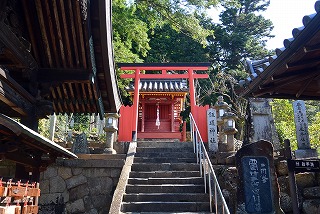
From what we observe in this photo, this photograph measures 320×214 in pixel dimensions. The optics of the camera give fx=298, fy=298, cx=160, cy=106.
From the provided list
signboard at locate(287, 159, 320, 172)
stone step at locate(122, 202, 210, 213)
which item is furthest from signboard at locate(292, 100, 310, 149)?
stone step at locate(122, 202, 210, 213)

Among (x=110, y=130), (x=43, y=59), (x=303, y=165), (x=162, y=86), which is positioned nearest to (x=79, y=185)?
(x=110, y=130)

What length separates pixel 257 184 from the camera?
6.34 metres

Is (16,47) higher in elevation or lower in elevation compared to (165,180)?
higher

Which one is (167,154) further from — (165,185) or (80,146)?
(80,146)

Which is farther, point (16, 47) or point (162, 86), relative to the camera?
point (162, 86)

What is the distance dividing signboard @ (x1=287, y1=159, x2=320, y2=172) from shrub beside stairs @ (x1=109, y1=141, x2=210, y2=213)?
7.26 ft

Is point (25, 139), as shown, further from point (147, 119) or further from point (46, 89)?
point (147, 119)

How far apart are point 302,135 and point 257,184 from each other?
17.6 ft

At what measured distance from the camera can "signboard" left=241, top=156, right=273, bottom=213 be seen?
622 cm

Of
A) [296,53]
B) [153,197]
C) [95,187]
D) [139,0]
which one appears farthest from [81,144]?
[296,53]

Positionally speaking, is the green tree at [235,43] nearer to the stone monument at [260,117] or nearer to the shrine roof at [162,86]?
the shrine roof at [162,86]

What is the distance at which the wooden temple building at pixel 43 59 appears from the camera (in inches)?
153

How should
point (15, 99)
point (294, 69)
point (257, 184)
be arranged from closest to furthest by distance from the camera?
point (15, 99)
point (294, 69)
point (257, 184)

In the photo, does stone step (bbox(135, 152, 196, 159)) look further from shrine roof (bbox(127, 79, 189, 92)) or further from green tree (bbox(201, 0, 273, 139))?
green tree (bbox(201, 0, 273, 139))
